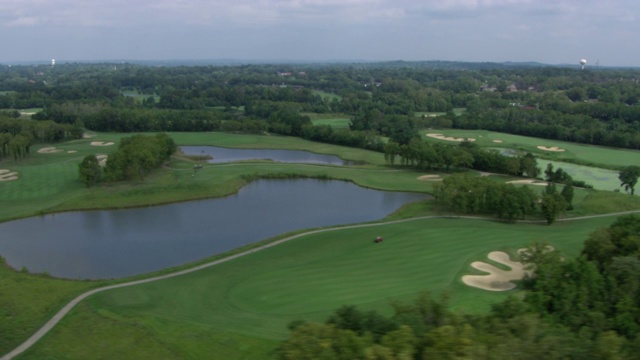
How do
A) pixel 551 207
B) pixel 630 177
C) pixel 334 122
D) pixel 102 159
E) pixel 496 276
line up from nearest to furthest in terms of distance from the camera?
pixel 496 276 < pixel 551 207 < pixel 630 177 < pixel 102 159 < pixel 334 122

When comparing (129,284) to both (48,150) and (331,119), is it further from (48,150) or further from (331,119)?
(331,119)

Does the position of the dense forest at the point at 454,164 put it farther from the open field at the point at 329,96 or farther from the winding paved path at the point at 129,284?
the winding paved path at the point at 129,284

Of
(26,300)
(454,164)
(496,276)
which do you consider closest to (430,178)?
(454,164)

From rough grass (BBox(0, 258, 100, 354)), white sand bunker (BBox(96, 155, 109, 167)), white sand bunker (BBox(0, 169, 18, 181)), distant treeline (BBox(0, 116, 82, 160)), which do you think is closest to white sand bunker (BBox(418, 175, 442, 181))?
white sand bunker (BBox(96, 155, 109, 167))

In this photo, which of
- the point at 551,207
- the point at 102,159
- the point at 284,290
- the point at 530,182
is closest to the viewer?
the point at 284,290

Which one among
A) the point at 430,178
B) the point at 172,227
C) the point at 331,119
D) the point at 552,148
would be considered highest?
the point at 331,119

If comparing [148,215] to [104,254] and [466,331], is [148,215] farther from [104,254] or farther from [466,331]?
[466,331]
